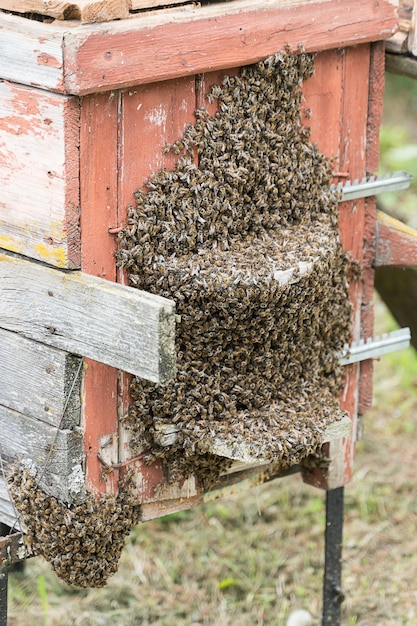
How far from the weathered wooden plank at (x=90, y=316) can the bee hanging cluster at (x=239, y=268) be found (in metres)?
0.26

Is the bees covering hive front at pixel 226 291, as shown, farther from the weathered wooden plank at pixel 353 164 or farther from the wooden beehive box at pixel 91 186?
the weathered wooden plank at pixel 353 164

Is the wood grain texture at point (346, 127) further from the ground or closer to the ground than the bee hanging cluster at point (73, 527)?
further from the ground

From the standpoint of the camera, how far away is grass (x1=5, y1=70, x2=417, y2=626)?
5785 millimetres

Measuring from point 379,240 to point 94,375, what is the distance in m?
1.72

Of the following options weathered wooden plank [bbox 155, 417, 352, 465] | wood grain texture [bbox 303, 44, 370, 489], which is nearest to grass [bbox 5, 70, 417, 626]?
wood grain texture [bbox 303, 44, 370, 489]

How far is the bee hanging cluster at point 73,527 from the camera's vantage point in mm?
3590

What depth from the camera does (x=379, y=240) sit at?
4.58 metres

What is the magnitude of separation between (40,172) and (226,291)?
0.77 meters

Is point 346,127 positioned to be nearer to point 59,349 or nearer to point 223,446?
point 223,446

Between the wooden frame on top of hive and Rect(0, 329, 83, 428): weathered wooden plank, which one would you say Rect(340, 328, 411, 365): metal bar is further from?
Rect(0, 329, 83, 428): weathered wooden plank

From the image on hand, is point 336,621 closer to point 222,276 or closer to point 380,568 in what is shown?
point 380,568

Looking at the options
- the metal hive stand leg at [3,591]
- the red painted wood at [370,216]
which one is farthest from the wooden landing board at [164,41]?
the metal hive stand leg at [3,591]

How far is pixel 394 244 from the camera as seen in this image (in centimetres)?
454

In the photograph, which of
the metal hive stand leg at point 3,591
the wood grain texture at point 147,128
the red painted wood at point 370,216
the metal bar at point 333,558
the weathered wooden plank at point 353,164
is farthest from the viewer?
the metal bar at point 333,558
